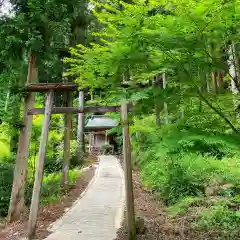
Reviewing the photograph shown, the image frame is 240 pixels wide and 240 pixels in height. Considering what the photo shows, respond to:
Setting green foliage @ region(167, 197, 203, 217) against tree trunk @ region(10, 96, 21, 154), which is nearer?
green foliage @ region(167, 197, 203, 217)

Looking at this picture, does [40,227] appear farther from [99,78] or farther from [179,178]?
[99,78]

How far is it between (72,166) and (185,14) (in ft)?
56.4

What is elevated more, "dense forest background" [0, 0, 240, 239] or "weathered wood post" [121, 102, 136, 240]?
"dense forest background" [0, 0, 240, 239]

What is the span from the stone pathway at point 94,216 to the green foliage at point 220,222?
6.48 ft

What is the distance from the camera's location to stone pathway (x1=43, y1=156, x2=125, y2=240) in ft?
23.5

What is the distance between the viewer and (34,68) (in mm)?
9273

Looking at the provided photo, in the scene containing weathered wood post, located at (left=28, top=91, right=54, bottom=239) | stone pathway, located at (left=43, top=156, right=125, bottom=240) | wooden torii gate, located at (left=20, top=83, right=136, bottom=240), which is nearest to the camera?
wooden torii gate, located at (left=20, top=83, right=136, bottom=240)

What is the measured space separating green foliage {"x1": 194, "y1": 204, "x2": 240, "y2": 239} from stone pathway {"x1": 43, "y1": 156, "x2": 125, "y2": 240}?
198 cm

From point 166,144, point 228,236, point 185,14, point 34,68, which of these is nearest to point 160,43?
point 185,14

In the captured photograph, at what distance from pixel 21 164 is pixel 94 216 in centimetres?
258

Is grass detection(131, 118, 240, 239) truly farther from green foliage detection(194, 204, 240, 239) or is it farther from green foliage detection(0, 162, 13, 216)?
green foliage detection(0, 162, 13, 216)

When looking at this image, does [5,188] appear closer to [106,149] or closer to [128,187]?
[128,187]

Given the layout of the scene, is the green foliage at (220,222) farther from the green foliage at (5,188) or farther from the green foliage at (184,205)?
the green foliage at (5,188)

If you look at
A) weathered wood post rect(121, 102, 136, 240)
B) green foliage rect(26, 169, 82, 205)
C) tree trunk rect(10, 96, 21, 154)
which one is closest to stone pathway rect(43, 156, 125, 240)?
weathered wood post rect(121, 102, 136, 240)
